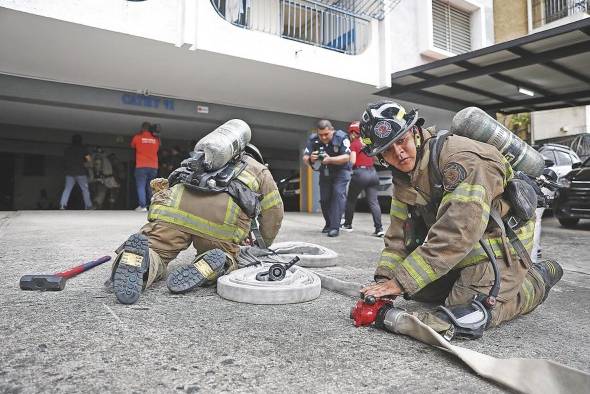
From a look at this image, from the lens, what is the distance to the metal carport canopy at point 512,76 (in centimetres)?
673

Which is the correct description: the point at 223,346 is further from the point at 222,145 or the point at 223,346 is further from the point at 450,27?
the point at 450,27

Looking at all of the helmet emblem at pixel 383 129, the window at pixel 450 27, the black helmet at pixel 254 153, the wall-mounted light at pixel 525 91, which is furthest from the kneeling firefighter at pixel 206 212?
the window at pixel 450 27

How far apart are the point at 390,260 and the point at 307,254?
60.4 inches

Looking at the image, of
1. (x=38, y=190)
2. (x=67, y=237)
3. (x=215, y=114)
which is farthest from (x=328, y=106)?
(x=38, y=190)

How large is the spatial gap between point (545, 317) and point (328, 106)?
344 inches

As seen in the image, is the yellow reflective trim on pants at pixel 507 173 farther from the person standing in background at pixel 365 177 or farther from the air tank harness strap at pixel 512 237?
the person standing in background at pixel 365 177

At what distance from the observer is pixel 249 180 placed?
2.48 m

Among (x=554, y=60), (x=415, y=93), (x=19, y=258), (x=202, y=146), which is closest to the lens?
(x=202, y=146)

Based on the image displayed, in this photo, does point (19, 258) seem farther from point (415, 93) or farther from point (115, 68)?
point (415, 93)

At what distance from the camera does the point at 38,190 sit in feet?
48.1

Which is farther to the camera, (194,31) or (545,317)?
(194,31)

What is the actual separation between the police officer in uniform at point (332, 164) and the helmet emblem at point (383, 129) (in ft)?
11.1

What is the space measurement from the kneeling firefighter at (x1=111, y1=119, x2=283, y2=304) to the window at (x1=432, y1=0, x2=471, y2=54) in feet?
33.5

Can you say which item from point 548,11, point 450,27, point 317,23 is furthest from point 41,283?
point 548,11
